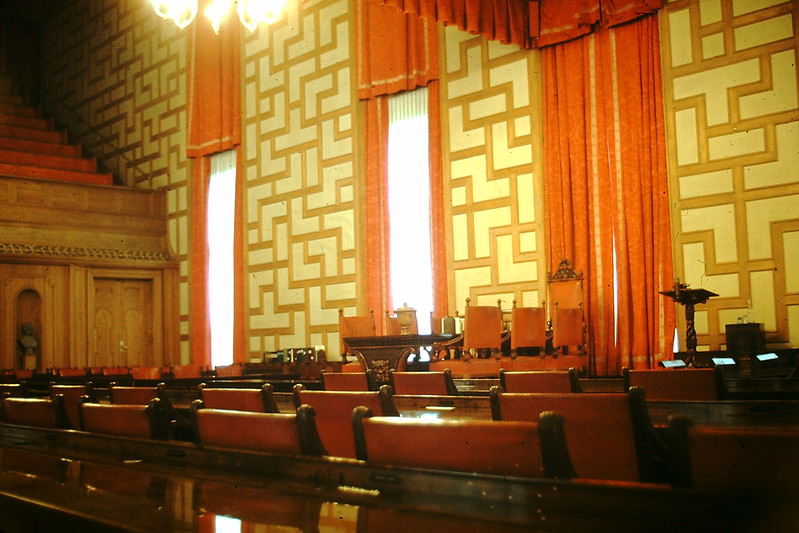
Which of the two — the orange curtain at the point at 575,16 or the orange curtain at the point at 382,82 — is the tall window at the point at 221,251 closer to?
the orange curtain at the point at 382,82

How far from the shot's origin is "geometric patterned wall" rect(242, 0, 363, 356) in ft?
34.1

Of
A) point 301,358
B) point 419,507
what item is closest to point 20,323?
point 301,358

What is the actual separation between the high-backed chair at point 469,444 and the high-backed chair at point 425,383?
1926 mm

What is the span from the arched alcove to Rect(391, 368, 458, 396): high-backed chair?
945cm

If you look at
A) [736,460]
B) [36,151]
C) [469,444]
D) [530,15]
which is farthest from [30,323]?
[736,460]

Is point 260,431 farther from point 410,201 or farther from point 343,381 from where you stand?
point 410,201

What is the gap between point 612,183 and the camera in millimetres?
7746

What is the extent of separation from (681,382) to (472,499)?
198 cm

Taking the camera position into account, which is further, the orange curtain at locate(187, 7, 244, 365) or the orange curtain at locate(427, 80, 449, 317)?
the orange curtain at locate(187, 7, 244, 365)

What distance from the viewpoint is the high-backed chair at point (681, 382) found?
9.71 feet

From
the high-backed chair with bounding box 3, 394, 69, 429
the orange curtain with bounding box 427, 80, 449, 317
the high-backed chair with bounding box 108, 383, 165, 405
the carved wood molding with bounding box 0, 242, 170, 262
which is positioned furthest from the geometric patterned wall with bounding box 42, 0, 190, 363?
the high-backed chair with bounding box 3, 394, 69, 429

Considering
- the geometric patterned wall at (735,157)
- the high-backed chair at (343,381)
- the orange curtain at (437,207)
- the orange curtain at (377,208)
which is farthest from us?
the orange curtain at (377,208)

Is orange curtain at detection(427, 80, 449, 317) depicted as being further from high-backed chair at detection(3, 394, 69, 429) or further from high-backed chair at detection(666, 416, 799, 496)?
high-backed chair at detection(666, 416, 799, 496)

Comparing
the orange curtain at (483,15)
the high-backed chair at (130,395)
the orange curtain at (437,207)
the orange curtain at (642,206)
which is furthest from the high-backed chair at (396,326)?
the high-backed chair at (130,395)
